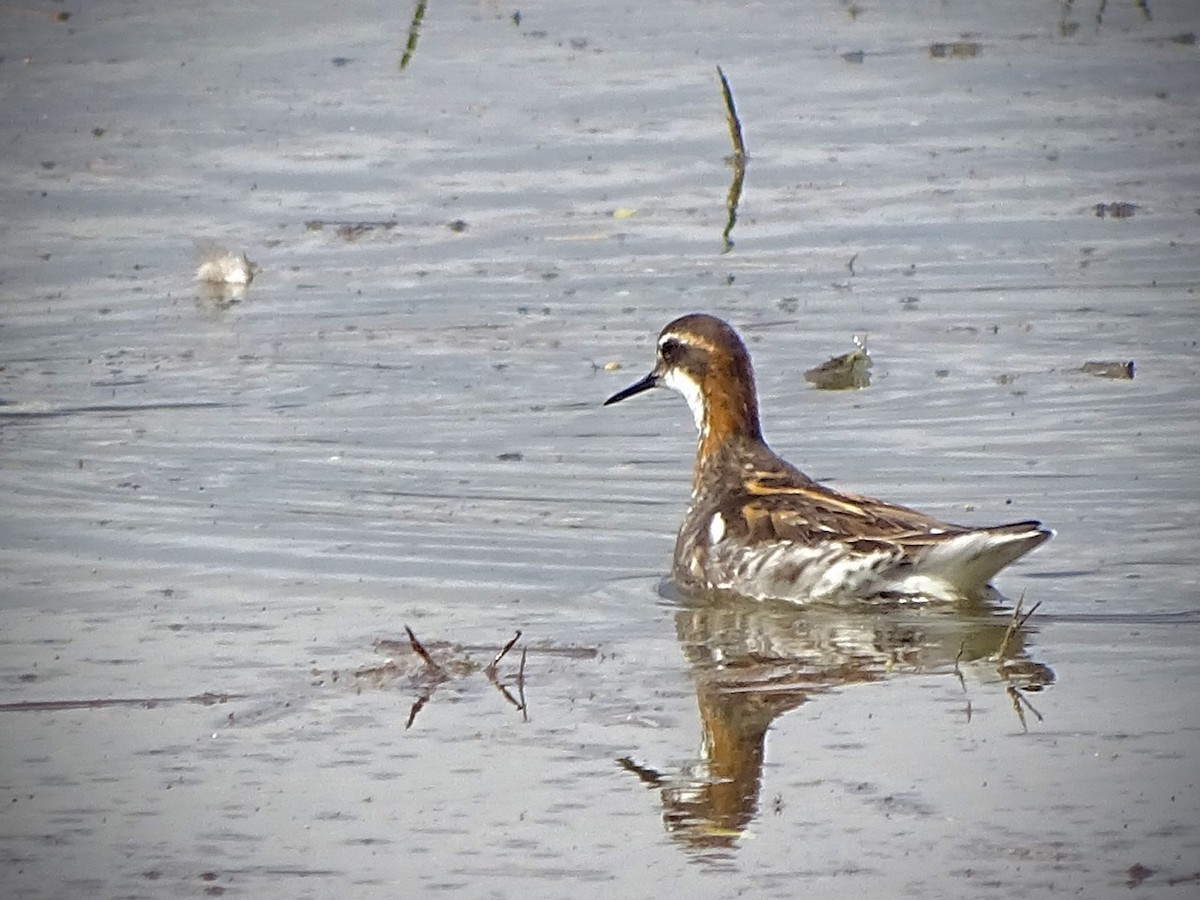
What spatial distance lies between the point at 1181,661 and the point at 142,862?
155 inches

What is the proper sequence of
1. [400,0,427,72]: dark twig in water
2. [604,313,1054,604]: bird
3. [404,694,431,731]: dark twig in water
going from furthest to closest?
[400,0,427,72]: dark twig in water < [604,313,1054,604]: bird < [404,694,431,731]: dark twig in water

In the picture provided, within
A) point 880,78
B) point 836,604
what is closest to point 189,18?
point 880,78

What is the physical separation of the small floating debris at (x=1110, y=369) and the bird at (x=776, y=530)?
245 centimetres

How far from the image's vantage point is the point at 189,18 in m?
22.2

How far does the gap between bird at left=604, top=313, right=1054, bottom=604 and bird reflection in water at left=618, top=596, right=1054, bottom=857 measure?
0.37 ft

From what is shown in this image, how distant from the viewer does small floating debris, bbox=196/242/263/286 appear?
52.4ft

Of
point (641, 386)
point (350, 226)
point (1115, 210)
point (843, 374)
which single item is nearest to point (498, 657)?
point (641, 386)

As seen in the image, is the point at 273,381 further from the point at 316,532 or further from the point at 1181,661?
the point at 1181,661

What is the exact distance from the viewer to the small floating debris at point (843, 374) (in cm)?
1366

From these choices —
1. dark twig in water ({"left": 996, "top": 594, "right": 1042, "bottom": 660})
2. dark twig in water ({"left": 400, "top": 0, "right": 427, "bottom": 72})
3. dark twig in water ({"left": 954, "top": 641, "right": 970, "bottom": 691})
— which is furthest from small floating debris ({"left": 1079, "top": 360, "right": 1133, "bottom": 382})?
dark twig in water ({"left": 400, "top": 0, "right": 427, "bottom": 72})

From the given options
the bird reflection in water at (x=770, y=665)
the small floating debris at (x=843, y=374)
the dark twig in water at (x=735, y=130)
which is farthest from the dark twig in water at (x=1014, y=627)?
the dark twig in water at (x=735, y=130)

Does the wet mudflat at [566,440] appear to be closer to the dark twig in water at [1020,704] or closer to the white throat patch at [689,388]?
the dark twig in water at [1020,704]

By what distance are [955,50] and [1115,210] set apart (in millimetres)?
4509

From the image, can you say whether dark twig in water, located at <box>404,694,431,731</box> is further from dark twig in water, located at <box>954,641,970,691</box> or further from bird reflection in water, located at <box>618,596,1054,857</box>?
dark twig in water, located at <box>954,641,970,691</box>
